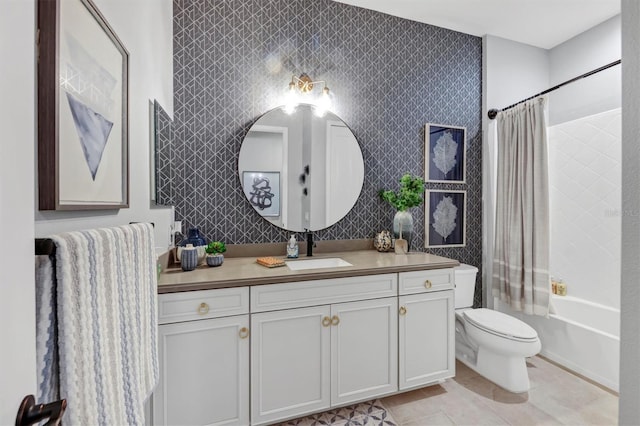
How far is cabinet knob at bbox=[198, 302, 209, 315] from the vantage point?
57.7 inches

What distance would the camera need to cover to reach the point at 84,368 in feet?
2.05

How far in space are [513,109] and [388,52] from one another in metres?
1.14

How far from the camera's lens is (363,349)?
5.86 ft

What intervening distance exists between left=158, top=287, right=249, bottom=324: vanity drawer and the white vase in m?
1.28

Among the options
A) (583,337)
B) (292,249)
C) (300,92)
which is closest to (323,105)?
(300,92)

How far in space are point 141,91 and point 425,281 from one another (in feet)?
6.01

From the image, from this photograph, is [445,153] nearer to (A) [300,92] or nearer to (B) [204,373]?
(A) [300,92]

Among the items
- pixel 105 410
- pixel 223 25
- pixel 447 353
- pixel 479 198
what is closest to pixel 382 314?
pixel 447 353

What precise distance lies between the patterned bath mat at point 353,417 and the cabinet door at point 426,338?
20 cm

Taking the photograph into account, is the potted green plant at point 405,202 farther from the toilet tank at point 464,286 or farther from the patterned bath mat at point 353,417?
the patterned bath mat at point 353,417

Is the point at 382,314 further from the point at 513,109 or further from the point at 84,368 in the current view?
the point at 513,109

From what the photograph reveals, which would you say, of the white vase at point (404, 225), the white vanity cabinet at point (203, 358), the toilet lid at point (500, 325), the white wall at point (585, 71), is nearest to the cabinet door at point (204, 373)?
the white vanity cabinet at point (203, 358)

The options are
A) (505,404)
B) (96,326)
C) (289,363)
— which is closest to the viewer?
(96,326)

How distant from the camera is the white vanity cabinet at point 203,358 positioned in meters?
1.42
